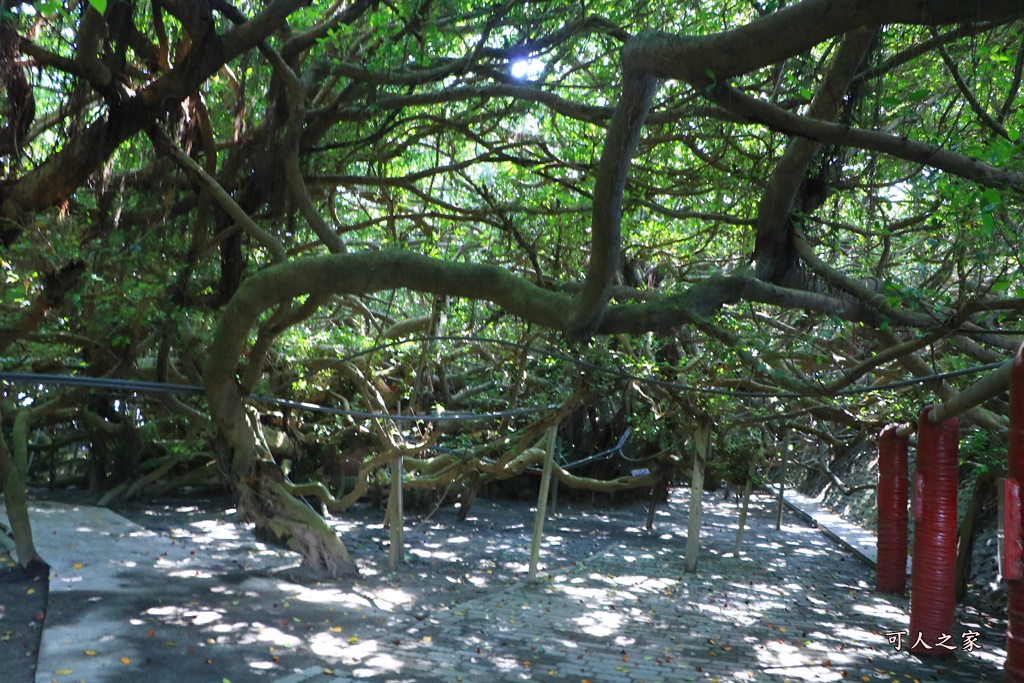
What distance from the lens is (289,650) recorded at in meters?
6.97

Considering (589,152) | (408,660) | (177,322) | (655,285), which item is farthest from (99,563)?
(655,285)

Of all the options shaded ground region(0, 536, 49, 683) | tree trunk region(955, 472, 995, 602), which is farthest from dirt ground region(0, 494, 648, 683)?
tree trunk region(955, 472, 995, 602)

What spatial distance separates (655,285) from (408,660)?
23.3ft

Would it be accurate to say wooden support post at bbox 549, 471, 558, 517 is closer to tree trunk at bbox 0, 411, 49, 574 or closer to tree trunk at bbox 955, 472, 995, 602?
tree trunk at bbox 955, 472, 995, 602

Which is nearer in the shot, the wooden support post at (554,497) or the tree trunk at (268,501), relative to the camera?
the tree trunk at (268,501)

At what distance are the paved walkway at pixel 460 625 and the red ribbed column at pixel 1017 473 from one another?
2.16 meters

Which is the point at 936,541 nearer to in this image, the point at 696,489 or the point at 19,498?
the point at 696,489

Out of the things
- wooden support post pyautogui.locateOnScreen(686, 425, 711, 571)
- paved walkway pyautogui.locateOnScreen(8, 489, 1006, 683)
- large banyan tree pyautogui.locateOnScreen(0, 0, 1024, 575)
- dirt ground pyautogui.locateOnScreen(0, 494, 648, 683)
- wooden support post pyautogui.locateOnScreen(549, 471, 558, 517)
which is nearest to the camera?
large banyan tree pyautogui.locateOnScreen(0, 0, 1024, 575)

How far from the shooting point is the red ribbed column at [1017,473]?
4770mm

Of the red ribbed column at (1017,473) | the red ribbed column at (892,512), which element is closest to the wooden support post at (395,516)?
the red ribbed column at (892,512)

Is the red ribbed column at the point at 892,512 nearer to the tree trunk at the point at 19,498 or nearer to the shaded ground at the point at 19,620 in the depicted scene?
the shaded ground at the point at 19,620

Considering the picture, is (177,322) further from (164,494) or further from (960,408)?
(164,494)

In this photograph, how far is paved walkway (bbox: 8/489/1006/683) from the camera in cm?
664

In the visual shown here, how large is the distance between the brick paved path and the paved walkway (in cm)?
3
